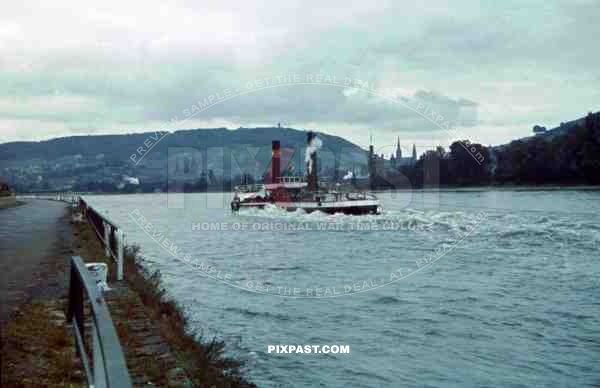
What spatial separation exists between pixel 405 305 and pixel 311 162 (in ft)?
152

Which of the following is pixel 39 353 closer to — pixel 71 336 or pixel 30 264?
pixel 71 336

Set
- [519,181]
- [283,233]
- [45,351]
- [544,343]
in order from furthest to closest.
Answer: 1. [519,181]
2. [283,233]
3. [544,343]
4. [45,351]

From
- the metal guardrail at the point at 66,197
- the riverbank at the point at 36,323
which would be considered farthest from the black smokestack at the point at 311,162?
the riverbank at the point at 36,323

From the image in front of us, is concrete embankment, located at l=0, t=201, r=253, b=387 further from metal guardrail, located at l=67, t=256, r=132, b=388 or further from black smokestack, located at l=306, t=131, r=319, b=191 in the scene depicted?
black smokestack, located at l=306, t=131, r=319, b=191

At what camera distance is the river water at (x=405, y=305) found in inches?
399

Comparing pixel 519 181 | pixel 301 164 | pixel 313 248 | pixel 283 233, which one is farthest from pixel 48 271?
pixel 519 181

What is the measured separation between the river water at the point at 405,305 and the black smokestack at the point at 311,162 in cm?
2770

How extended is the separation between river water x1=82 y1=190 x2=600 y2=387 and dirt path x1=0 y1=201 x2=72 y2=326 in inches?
113

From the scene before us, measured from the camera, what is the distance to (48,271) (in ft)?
41.3

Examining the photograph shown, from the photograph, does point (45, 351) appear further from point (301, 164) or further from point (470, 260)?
point (301, 164)

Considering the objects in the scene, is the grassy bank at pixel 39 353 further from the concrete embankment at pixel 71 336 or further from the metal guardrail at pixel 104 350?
the metal guardrail at pixel 104 350

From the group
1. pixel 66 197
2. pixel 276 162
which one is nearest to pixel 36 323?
pixel 276 162

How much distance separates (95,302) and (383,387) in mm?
6401

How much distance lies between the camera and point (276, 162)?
A: 6438 centimetres
